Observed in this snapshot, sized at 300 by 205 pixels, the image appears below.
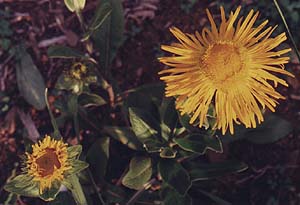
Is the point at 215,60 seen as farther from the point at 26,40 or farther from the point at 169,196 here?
the point at 26,40

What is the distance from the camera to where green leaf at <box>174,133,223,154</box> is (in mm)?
2164

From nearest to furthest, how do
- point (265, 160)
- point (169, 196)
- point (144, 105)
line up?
point (169, 196) → point (144, 105) → point (265, 160)

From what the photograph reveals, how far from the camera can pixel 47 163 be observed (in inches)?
74.9

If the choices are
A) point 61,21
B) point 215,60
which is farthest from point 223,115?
point 61,21

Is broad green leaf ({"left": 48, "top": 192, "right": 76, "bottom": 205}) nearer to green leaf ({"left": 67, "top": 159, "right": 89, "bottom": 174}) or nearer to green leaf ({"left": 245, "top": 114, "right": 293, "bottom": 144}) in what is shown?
green leaf ({"left": 67, "top": 159, "right": 89, "bottom": 174})

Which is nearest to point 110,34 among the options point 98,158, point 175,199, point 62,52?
point 62,52

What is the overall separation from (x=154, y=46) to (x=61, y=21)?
50cm

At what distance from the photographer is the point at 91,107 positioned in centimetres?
273

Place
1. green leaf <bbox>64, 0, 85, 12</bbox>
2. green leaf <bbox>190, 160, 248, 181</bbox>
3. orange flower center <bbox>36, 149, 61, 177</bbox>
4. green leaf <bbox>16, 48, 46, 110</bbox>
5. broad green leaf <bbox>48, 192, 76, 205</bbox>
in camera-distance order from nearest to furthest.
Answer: orange flower center <bbox>36, 149, 61, 177</bbox> → green leaf <bbox>64, 0, 85, 12</bbox> → broad green leaf <bbox>48, 192, 76, 205</bbox> → green leaf <bbox>190, 160, 248, 181</bbox> → green leaf <bbox>16, 48, 46, 110</bbox>

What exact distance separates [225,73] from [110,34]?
2.33 feet

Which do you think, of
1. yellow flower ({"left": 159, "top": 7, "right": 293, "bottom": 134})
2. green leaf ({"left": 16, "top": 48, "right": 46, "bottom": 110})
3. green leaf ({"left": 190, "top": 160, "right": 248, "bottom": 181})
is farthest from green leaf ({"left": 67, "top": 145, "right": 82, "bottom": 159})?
green leaf ({"left": 16, "top": 48, "right": 46, "bottom": 110})

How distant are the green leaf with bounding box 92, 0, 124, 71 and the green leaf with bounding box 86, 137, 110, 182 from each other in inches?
14.2

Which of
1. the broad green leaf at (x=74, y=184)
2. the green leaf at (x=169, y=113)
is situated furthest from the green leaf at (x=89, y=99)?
the broad green leaf at (x=74, y=184)

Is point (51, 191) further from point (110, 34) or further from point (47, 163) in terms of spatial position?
point (110, 34)
